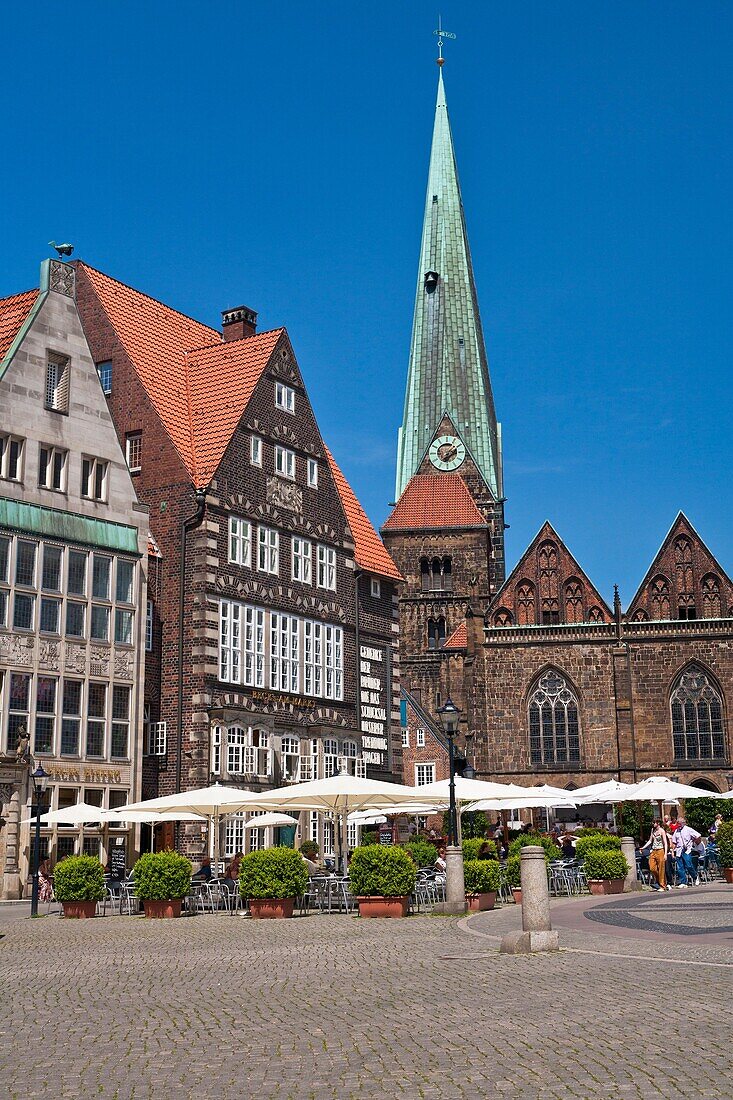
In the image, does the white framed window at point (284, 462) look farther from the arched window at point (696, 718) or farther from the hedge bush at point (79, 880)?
the arched window at point (696, 718)

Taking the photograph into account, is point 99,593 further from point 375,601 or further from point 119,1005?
point 119,1005

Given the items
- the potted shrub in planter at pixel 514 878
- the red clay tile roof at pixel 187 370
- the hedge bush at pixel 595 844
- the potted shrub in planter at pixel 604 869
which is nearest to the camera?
the potted shrub in planter at pixel 514 878

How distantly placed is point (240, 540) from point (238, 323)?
13.0 metres

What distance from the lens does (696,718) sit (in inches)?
2778

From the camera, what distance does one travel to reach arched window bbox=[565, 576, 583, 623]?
75.3 m

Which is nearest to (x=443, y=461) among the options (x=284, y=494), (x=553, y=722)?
(x=553, y=722)

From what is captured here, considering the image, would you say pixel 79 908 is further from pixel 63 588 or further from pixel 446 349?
pixel 446 349

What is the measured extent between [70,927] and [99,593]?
15.7 meters

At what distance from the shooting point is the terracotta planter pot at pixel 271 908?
88.2 feet

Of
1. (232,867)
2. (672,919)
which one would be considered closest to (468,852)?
(232,867)

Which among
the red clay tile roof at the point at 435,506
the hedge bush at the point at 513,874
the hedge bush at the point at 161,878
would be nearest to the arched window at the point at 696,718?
the red clay tile roof at the point at 435,506

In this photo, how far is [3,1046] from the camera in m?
10.6

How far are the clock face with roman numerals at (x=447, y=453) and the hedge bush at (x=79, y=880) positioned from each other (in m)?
74.8

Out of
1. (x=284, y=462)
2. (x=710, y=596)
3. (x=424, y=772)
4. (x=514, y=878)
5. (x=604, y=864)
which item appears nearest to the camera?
(x=514, y=878)
